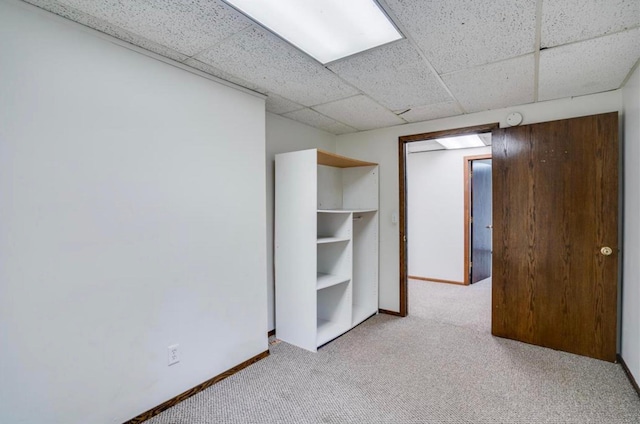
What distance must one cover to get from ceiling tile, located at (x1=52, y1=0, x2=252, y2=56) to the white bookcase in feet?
3.93

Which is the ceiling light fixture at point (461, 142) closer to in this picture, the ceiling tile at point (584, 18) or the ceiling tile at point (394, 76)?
the ceiling tile at point (394, 76)

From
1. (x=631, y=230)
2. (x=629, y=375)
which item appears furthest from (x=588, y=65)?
(x=629, y=375)

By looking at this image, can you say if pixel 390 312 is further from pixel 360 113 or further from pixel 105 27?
pixel 105 27

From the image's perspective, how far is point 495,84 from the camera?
232 centimetres

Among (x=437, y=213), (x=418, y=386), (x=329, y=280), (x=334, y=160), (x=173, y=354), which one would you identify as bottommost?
(x=418, y=386)

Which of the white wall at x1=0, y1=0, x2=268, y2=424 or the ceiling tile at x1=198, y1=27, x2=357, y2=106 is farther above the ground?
the ceiling tile at x1=198, y1=27, x2=357, y2=106

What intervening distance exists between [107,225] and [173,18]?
1.13 meters

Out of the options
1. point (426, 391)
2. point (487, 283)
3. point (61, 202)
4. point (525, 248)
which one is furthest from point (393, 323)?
point (61, 202)

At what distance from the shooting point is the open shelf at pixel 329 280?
280cm

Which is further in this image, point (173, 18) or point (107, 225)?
point (107, 225)

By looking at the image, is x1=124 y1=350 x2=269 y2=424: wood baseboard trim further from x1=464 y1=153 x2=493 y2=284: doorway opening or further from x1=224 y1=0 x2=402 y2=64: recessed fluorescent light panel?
x1=464 y1=153 x2=493 y2=284: doorway opening

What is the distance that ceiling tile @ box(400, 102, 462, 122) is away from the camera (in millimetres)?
2818

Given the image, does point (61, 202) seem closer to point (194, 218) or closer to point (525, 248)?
point (194, 218)

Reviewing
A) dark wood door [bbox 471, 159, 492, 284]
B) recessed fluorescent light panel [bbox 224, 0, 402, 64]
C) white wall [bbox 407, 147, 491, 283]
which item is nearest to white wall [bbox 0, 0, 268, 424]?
recessed fluorescent light panel [bbox 224, 0, 402, 64]
